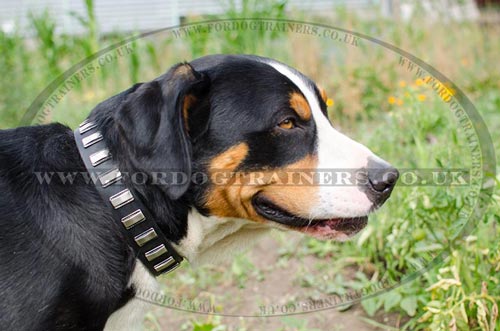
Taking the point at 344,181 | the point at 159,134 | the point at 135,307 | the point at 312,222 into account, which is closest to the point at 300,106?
the point at 344,181

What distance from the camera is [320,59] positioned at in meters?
6.66

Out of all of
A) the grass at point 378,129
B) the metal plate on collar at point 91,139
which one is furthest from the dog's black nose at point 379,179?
the metal plate on collar at point 91,139

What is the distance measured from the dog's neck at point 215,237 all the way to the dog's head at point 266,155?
6 cm

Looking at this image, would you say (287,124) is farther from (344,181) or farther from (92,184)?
(92,184)

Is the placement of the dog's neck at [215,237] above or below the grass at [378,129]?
above

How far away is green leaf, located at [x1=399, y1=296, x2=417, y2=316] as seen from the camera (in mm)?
3004

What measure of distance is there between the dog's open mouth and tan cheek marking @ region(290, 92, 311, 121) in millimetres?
363

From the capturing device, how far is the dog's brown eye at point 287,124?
7.86 ft

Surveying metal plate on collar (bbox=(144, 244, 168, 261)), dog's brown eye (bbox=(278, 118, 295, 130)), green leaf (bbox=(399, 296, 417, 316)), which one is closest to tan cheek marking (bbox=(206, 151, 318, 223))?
dog's brown eye (bbox=(278, 118, 295, 130))

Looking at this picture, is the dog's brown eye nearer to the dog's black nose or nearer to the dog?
the dog

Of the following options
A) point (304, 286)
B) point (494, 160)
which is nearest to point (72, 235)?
point (304, 286)

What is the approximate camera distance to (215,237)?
2539mm

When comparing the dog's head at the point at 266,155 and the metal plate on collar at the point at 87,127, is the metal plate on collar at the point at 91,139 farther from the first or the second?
the dog's head at the point at 266,155

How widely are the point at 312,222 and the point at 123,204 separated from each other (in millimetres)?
789
